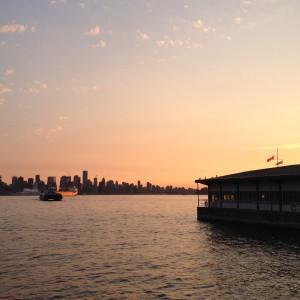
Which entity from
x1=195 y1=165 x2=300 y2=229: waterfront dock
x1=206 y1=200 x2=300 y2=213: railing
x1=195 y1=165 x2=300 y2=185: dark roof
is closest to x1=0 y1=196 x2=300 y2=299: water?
x1=206 y1=200 x2=300 y2=213: railing

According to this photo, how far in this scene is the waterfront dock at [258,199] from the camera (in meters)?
73.4

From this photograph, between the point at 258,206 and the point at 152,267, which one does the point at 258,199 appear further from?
the point at 152,267

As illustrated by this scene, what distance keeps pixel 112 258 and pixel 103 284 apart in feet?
43.6

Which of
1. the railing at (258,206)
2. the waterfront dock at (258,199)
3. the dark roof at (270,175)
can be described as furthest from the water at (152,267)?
the dark roof at (270,175)

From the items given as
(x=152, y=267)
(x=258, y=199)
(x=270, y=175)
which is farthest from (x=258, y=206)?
(x=152, y=267)

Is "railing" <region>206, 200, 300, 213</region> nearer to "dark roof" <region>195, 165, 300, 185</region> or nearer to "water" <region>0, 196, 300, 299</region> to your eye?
"dark roof" <region>195, 165, 300, 185</region>

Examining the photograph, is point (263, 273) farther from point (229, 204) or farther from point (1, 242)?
point (229, 204)

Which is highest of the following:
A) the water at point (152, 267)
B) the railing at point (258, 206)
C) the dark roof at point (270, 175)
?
the dark roof at point (270, 175)

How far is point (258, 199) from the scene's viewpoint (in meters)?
82.8

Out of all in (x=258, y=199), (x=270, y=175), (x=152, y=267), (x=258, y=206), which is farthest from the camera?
(x=258, y=199)

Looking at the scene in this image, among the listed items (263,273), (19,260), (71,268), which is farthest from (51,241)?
(263,273)

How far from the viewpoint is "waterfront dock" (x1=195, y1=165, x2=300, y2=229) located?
7344 centimetres

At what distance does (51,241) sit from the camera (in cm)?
6438

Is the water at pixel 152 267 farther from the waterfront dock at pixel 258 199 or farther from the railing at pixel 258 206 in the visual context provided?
the waterfront dock at pixel 258 199
